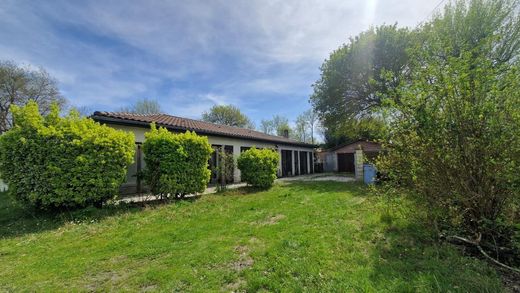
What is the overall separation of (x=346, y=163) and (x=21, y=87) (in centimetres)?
2876

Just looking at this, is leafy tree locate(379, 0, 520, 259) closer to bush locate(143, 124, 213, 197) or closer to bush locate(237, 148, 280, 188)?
bush locate(143, 124, 213, 197)

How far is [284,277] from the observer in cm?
270

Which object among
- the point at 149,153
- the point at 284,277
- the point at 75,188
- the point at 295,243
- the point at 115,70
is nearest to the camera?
the point at 284,277

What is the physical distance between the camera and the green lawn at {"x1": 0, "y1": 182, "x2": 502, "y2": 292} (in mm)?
2611

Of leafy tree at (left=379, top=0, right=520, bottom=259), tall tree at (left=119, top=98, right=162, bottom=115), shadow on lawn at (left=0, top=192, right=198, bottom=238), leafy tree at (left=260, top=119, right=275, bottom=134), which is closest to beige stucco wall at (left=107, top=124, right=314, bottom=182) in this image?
shadow on lawn at (left=0, top=192, right=198, bottom=238)

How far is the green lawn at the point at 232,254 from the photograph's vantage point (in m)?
2.61

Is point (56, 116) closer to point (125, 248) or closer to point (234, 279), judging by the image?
point (125, 248)

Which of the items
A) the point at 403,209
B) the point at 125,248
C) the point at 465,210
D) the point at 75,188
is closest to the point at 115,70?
the point at 75,188

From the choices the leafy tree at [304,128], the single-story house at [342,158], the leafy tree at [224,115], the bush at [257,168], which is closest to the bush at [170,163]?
the bush at [257,168]

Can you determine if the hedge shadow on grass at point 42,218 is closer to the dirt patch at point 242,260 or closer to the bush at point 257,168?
the dirt patch at point 242,260

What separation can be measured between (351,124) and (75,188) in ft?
57.9

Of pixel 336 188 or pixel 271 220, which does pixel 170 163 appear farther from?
pixel 336 188

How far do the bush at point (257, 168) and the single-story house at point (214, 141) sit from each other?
5.25ft

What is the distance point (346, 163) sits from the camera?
21.4 meters
